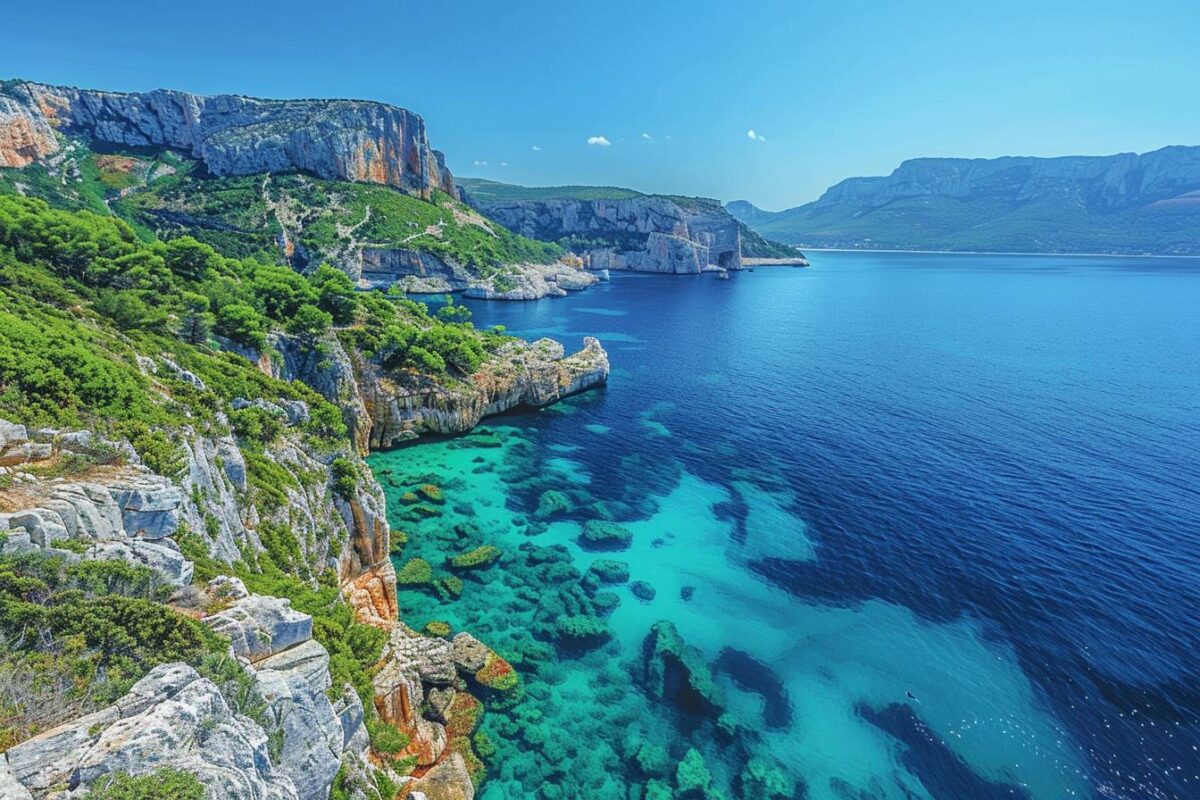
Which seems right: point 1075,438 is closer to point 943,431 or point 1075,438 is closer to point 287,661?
point 943,431

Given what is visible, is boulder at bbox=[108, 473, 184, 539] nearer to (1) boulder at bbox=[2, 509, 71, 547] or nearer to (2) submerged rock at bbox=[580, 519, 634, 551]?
(1) boulder at bbox=[2, 509, 71, 547]

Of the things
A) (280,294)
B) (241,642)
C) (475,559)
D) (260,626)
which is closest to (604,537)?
(475,559)

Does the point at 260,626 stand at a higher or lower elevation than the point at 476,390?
higher

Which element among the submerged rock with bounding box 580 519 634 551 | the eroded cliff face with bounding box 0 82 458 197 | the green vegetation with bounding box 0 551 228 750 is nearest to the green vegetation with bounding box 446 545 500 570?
the submerged rock with bounding box 580 519 634 551

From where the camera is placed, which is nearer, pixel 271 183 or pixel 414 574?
pixel 414 574

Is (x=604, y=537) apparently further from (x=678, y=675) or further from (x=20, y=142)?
(x=20, y=142)

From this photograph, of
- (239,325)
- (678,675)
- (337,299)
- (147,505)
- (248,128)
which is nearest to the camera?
(147,505)

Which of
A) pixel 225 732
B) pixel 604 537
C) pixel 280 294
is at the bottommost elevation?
pixel 604 537
